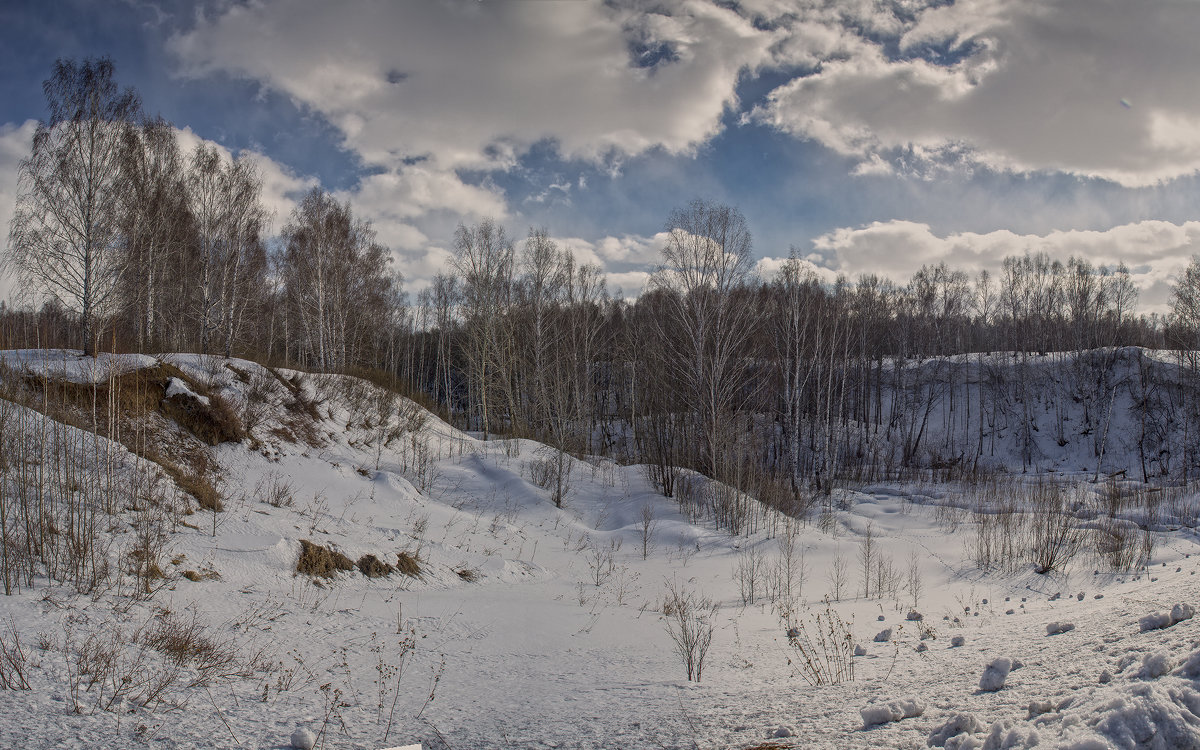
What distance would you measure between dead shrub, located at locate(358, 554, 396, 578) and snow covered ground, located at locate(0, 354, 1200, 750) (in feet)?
0.50

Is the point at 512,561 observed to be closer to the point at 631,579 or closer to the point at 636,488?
the point at 631,579

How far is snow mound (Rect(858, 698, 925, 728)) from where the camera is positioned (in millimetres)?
3076

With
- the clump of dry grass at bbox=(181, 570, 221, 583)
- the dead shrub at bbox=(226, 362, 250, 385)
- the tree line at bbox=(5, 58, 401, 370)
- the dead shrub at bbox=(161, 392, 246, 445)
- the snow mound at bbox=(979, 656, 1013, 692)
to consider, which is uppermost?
the tree line at bbox=(5, 58, 401, 370)

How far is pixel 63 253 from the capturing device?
14773 mm

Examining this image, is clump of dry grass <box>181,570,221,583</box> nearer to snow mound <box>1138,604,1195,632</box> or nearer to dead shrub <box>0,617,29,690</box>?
dead shrub <box>0,617,29,690</box>

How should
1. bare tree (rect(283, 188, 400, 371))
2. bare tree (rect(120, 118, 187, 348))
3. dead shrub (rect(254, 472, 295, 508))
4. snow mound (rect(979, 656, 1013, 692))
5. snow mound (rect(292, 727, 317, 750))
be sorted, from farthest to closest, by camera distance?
bare tree (rect(283, 188, 400, 371)), bare tree (rect(120, 118, 187, 348)), dead shrub (rect(254, 472, 295, 508)), snow mound (rect(979, 656, 1013, 692)), snow mound (rect(292, 727, 317, 750))

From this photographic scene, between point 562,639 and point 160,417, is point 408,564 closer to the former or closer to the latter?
point 562,639

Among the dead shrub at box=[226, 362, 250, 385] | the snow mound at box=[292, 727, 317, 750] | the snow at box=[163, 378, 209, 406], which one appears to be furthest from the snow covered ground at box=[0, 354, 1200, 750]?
the dead shrub at box=[226, 362, 250, 385]

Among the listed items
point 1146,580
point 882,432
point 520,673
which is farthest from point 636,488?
point 882,432

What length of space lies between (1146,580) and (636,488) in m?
11.9

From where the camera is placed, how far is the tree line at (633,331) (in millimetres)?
15602

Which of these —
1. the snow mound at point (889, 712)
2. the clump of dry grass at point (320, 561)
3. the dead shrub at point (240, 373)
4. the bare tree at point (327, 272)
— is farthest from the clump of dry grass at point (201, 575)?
the bare tree at point (327, 272)

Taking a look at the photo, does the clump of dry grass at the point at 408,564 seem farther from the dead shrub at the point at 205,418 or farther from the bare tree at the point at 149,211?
the bare tree at the point at 149,211

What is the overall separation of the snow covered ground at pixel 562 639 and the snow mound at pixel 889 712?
14 mm
